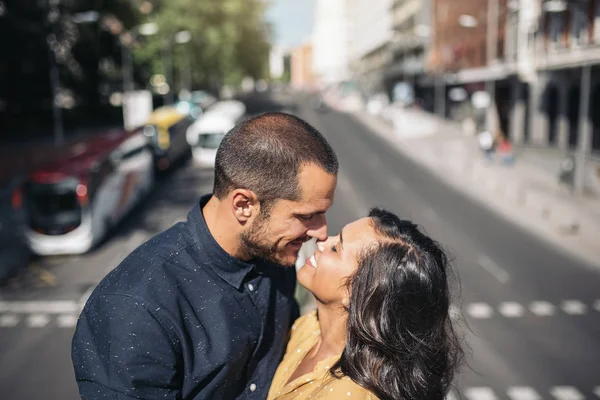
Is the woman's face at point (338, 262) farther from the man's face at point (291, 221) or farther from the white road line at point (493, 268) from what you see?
the white road line at point (493, 268)

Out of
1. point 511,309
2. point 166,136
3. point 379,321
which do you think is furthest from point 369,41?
point 379,321

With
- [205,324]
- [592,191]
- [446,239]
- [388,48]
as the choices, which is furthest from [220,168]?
[388,48]

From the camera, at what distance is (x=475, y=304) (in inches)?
555

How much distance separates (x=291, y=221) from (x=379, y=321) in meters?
0.67

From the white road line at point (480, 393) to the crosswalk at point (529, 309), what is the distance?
124 inches

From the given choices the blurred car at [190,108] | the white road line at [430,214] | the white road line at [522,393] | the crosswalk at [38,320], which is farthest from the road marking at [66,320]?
the blurred car at [190,108]

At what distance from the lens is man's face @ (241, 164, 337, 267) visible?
2805 mm

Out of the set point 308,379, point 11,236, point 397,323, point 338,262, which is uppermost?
point 338,262

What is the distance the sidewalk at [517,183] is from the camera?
1975 cm

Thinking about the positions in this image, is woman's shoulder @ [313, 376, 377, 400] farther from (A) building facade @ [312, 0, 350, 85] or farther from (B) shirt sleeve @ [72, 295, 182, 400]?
(A) building facade @ [312, 0, 350, 85]

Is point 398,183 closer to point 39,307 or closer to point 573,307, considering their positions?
point 573,307

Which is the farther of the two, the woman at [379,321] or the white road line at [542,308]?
the white road line at [542,308]

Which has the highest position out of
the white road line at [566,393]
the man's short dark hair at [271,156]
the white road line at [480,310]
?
the man's short dark hair at [271,156]

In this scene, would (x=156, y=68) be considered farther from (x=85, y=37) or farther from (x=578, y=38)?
(x=578, y=38)
